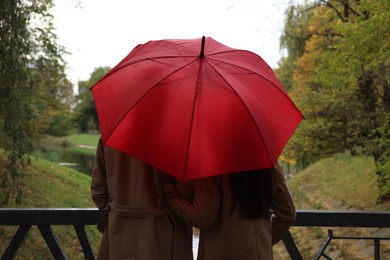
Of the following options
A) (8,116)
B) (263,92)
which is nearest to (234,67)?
(263,92)

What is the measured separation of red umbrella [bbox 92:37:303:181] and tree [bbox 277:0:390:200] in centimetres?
575

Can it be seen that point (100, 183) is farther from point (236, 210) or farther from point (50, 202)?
point (50, 202)

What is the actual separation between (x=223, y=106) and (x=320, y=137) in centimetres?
1028

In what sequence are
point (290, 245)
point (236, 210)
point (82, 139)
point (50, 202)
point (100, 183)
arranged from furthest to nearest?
point (82, 139) < point (50, 202) < point (290, 245) < point (100, 183) < point (236, 210)

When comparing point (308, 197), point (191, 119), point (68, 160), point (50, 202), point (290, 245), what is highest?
point (191, 119)

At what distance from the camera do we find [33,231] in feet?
31.6

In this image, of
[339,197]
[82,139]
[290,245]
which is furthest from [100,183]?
[82,139]

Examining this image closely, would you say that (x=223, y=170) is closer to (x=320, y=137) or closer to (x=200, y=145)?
(x=200, y=145)

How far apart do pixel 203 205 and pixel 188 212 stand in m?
0.08

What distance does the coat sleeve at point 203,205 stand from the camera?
6.08 ft

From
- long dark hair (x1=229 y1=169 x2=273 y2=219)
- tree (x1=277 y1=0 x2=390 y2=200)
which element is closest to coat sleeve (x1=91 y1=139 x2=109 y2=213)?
long dark hair (x1=229 y1=169 x2=273 y2=219)

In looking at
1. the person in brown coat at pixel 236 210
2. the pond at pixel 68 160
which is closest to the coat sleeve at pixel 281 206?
the person in brown coat at pixel 236 210

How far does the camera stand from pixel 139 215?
199 cm

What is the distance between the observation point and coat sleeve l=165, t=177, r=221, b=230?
72.9 inches
